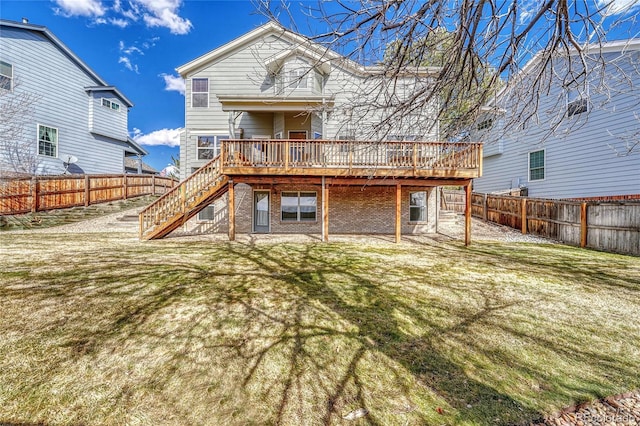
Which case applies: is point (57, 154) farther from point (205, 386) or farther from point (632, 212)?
point (632, 212)

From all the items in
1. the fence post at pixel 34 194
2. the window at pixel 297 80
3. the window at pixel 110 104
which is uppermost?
the window at pixel 110 104

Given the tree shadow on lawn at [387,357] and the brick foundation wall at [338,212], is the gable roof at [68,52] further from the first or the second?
the tree shadow on lawn at [387,357]

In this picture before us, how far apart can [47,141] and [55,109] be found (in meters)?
1.97

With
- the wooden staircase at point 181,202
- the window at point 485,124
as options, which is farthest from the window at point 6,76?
the window at point 485,124

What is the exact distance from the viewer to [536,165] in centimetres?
1424

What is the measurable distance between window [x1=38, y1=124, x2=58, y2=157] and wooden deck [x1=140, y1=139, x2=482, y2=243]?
10424mm

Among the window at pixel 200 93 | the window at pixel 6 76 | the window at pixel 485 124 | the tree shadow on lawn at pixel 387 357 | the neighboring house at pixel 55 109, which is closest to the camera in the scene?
the tree shadow on lawn at pixel 387 357

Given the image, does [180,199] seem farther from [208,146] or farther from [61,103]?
[61,103]

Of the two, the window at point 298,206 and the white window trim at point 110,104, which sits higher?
the white window trim at point 110,104

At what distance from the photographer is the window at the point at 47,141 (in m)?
14.5

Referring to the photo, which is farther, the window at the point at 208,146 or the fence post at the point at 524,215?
the window at the point at 208,146

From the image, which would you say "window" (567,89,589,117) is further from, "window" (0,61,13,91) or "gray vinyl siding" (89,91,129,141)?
"gray vinyl siding" (89,91,129,141)

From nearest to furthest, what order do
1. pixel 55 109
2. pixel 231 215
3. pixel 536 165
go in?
1. pixel 231 215
2. pixel 536 165
3. pixel 55 109

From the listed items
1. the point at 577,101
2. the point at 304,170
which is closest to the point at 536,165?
the point at 304,170
